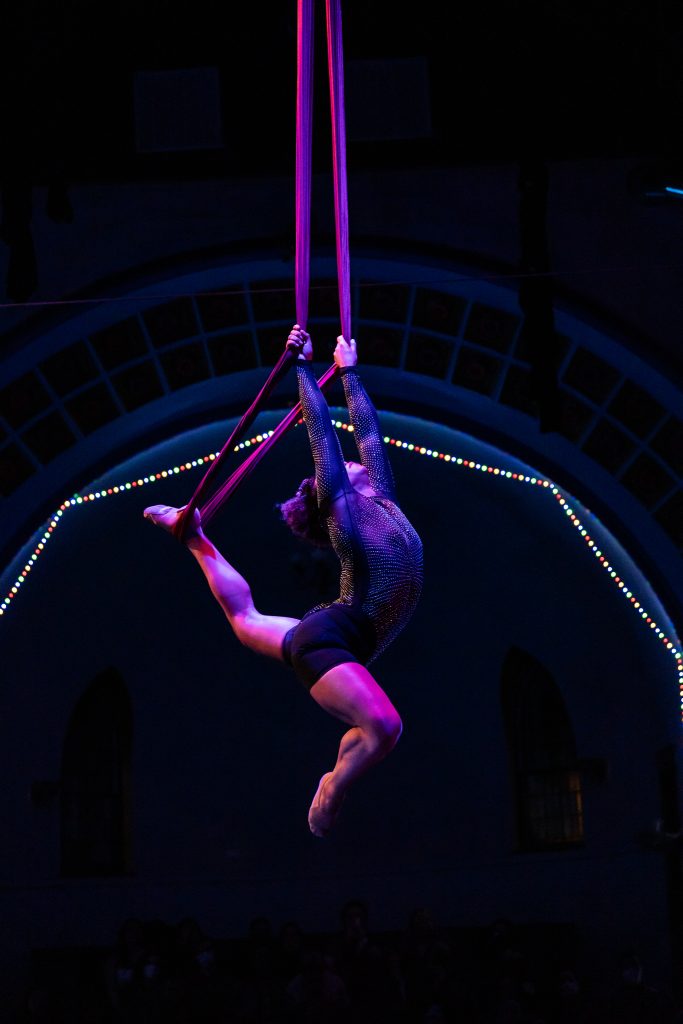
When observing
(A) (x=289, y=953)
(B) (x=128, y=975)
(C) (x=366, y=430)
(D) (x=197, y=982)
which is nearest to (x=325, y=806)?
(C) (x=366, y=430)

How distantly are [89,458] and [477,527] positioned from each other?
381 centimetres

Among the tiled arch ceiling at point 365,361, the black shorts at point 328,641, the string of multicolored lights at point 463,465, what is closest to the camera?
the black shorts at point 328,641

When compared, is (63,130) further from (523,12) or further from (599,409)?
(599,409)

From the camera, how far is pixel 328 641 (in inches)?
214

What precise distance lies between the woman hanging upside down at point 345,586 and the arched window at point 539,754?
343 inches

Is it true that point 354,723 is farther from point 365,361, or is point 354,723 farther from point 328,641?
point 365,361

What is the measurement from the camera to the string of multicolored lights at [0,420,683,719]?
12219 millimetres

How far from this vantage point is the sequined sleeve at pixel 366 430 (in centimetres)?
595

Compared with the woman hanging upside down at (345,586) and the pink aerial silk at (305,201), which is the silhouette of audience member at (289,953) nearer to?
the woman hanging upside down at (345,586)

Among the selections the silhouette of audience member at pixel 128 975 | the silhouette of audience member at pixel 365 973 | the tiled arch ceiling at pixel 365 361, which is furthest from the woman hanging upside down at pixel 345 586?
the tiled arch ceiling at pixel 365 361

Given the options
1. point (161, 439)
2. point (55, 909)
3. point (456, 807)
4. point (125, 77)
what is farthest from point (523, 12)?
point (55, 909)

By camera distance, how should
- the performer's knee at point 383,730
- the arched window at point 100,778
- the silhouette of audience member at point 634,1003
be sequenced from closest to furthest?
1. the performer's knee at point 383,730
2. the silhouette of audience member at point 634,1003
3. the arched window at point 100,778

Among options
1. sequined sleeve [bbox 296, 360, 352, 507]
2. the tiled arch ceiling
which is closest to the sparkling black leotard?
sequined sleeve [bbox 296, 360, 352, 507]

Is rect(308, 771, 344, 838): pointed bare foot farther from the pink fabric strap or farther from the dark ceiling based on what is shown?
the dark ceiling
